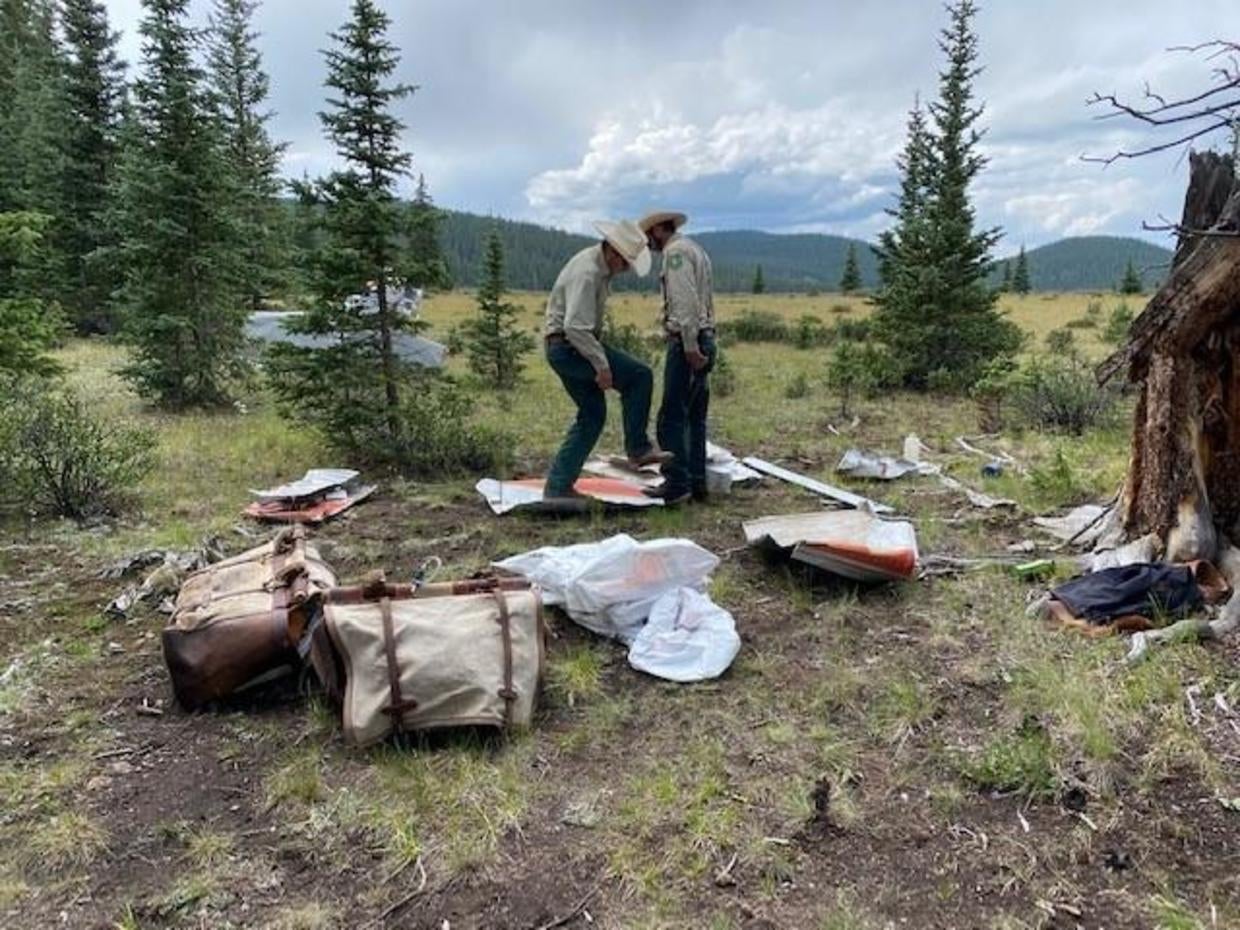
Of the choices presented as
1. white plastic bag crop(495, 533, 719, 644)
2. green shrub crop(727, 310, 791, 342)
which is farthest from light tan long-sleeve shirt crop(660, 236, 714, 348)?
green shrub crop(727, 310, 791, 342)

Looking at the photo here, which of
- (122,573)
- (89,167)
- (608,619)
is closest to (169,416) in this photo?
(122,573)

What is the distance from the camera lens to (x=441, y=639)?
3.11 metres

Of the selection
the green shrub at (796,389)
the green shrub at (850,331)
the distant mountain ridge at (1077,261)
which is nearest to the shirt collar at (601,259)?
the green shrub at (796,389)

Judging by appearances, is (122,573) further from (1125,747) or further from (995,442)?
(995,442)

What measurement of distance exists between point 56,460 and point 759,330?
19218mm

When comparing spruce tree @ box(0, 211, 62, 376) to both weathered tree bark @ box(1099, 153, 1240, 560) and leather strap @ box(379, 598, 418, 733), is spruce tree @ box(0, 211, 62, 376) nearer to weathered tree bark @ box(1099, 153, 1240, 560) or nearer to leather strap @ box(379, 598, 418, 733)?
leather strap @ box(379, 598, 418, 733)

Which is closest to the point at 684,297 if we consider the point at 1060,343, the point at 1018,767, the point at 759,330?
the point at 1018,767

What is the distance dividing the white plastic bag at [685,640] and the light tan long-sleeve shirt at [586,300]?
6.62 feet

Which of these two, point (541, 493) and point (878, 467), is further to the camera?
point (878, 467)

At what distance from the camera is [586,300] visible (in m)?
5.41

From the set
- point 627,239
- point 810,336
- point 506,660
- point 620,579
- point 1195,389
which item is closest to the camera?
point 506,660

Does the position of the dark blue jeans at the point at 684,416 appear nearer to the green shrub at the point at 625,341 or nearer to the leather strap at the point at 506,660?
the leather strap at the point at 506,660

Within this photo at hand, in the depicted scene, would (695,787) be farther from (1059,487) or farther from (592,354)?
(1059,487)

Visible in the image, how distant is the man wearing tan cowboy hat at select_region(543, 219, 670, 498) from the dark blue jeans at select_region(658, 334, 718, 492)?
0.15 metres
